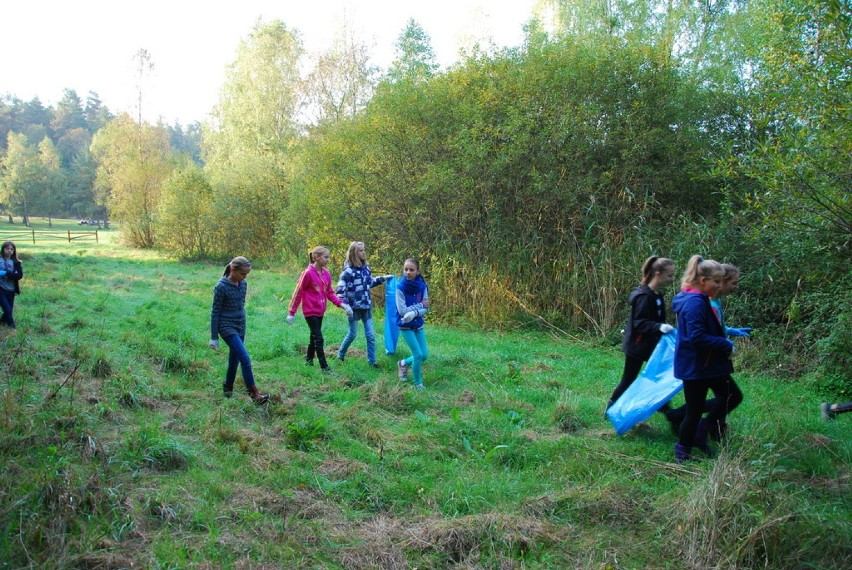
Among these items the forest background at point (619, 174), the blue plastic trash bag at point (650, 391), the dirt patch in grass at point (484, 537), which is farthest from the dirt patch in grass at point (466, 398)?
the forest background at point (619, 174)

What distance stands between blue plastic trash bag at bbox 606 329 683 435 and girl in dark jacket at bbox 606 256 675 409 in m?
0.14

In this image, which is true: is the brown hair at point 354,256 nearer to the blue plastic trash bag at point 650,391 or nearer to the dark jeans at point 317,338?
the dark jeans at point 317,338

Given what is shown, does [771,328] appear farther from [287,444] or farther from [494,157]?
[287,444]

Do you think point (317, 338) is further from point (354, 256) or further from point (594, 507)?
point (594, 507)

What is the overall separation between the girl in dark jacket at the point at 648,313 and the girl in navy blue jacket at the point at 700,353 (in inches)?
21.0

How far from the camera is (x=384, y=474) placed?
15.3ft

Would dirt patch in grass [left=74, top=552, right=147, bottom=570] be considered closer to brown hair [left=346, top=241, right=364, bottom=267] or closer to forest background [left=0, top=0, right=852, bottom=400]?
brown hair [left=346, top=241, right=364, bottom=267]

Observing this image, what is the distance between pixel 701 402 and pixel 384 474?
2.64m

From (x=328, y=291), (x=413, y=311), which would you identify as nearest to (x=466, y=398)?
(x=413, y=311)

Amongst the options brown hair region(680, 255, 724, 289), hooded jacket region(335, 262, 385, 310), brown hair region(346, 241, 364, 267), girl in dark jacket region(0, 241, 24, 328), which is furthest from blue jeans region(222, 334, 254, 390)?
girl in dark jacket region(0, 241, 24, 328)

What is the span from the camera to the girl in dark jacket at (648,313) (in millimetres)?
5594

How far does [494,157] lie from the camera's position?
1250 centimetres

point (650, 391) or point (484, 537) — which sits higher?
point (650, 391)

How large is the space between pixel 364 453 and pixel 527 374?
149 inches
